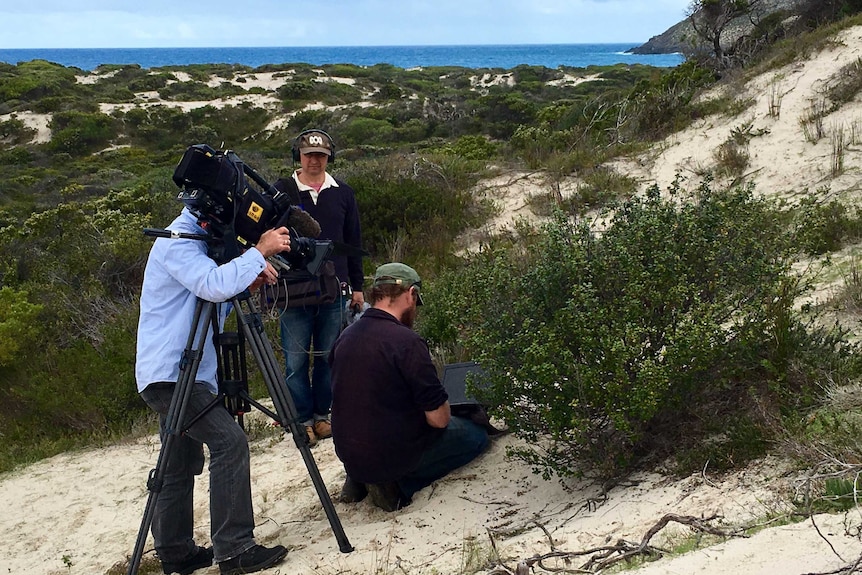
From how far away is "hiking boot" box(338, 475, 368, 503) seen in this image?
4.08 meters

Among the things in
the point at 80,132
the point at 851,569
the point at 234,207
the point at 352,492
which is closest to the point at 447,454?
the point at 352,492

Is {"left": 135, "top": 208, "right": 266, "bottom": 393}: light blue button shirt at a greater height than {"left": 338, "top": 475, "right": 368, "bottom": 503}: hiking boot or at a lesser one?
greater

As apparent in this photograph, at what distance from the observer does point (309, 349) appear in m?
4.93

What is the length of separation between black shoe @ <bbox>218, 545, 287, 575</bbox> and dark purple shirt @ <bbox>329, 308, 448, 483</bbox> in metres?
0.59

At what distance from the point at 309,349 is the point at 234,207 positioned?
1.85m

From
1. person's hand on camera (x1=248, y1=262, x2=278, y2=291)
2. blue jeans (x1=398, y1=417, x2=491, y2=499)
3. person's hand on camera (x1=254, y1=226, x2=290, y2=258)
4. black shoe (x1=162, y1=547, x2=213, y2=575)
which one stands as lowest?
black shoe (x1=162, y1=547, x2=213, y2=575)

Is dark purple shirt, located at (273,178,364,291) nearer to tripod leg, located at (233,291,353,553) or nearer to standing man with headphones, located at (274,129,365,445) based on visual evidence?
standing man with headphones, located at (274,129,365,445)

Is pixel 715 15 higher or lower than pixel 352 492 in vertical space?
higher

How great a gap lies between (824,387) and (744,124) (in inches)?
271

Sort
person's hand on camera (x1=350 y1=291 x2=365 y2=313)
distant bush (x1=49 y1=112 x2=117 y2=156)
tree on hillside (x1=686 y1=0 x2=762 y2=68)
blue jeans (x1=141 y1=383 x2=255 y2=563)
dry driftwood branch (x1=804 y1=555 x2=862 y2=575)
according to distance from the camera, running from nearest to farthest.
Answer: dry driftwood branch (x1=804 y1=555 x2=862 y2=575), blue jeans (x1=141 y1=383 x2=255 y2=563), person's hand on camera (x1=350 y1=291 x2=365 y2=313), tree on hillside (x1=686 y1=0 x2=762 y2=68), distant bush (x1=49 y1=112 x2=117 y2=156)

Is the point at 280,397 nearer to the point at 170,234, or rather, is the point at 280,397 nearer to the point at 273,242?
the point at 273,242

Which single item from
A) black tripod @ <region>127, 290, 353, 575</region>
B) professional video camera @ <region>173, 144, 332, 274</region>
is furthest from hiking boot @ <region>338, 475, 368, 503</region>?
professional video camera @ <region>173, 144, 332, 274</region>

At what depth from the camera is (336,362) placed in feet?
12.4

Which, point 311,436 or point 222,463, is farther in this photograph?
point 311,436
